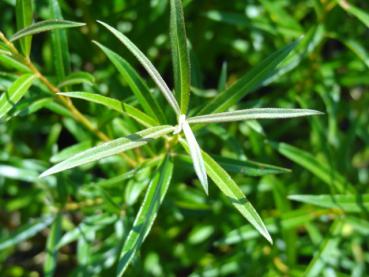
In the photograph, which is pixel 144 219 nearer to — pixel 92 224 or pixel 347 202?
pixel 92 224

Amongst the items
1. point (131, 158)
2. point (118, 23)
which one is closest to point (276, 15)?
point (118, 23)

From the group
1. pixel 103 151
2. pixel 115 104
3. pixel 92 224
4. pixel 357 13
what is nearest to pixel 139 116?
pixel 115 104

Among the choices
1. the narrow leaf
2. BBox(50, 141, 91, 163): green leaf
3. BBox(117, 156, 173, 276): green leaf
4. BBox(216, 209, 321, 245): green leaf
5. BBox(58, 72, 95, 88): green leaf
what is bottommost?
BBox(216, 209, 321, 245): green leaf

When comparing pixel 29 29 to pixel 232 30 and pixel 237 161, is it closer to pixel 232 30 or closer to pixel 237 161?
pixel 237 161

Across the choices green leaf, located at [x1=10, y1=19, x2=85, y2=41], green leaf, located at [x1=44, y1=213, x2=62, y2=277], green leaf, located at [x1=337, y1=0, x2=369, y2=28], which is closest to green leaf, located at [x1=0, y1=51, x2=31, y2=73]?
green leaf, located at [x1=10, y1=19, x2=85, y2=41]

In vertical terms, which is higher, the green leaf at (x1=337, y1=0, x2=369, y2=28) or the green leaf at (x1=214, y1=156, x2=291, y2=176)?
the green leaf at (x1=337, y1=0, x2=369, y2=28)

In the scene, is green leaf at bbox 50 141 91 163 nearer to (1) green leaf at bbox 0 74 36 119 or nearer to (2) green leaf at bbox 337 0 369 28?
(1) green leaf at bbox 0 74 36 119

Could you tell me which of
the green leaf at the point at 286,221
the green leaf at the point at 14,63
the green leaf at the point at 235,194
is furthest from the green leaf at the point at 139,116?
the green leaf at the point at 286,221
